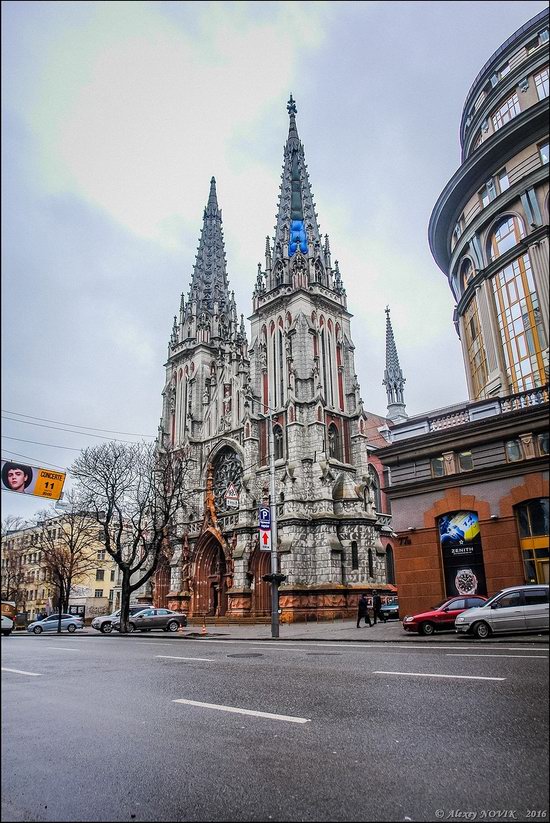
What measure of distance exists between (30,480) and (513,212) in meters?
6.14

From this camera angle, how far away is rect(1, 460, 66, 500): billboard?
3.15 metres

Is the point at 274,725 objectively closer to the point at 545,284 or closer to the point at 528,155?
the point at 545,284

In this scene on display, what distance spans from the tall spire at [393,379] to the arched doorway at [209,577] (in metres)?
49.2

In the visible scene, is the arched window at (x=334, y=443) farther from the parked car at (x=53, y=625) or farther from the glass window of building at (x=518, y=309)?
the glass window of building at (x=518, y=309)

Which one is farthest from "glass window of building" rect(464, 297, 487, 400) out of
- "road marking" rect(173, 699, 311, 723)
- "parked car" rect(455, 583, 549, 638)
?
"road marking" rect(173, 699, 311, 723)

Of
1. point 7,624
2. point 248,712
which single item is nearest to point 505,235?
point 248,712

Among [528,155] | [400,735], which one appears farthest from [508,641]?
[528,155]

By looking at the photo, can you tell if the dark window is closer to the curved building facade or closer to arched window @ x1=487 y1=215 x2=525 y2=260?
the curved building facade

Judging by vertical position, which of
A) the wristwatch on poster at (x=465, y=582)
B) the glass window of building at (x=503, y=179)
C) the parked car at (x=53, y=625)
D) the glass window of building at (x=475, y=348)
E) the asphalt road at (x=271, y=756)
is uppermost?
the glass window of building at (x=475, y=348)

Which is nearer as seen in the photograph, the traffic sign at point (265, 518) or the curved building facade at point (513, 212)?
the curved building facade at point (513, 212)

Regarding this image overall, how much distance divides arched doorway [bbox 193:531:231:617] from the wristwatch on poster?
42.7 m

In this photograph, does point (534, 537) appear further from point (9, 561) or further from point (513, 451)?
point (9, 561)

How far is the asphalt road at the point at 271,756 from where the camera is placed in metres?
2.26

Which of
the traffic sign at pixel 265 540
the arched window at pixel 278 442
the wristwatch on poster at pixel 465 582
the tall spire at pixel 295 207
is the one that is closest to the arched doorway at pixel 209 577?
the arched window at pixel 278 442
